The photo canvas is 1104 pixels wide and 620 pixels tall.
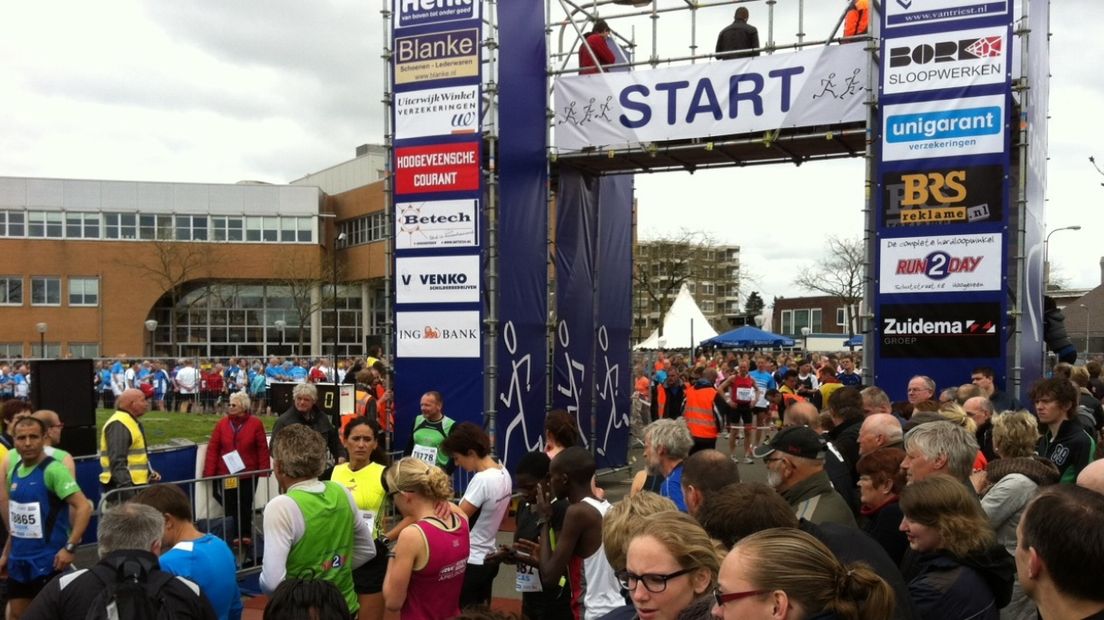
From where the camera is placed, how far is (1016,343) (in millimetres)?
10773

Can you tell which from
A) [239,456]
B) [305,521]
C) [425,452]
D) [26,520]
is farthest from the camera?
[239,456]

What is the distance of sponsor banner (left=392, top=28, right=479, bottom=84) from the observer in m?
12.2

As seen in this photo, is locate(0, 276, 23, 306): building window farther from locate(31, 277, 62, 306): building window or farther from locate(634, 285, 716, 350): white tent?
locate(634, 285, 716, 350): white tent

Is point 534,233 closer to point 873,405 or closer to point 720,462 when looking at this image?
point 873,405

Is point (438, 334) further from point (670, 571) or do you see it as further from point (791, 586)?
point (791, 586)

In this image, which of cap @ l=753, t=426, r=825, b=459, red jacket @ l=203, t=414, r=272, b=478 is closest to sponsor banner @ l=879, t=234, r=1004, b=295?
cap @ l=753, t=426, r=825, b=459

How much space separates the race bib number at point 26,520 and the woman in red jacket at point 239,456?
2.84 m

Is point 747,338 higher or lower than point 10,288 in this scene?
lower

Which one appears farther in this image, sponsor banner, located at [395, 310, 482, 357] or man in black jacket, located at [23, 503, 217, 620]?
sponsor banner, located at [395, 310, 482, 357]

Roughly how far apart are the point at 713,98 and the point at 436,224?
13.3 feet

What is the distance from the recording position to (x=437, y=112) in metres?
12.4

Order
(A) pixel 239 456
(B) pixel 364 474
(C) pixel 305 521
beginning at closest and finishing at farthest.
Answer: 1. (C) pixel 305 521
2. (B) pixel 364 474
3. (A) pixel 239 456

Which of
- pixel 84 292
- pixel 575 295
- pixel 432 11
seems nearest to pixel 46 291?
pixel 84 292

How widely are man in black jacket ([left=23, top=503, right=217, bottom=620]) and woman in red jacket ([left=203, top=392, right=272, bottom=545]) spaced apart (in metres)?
5.53
